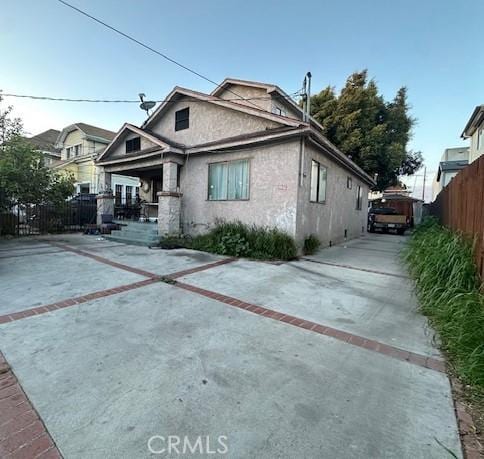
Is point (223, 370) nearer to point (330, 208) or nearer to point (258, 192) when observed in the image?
point (258, 192)

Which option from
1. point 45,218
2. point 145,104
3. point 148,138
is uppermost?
point 145,104

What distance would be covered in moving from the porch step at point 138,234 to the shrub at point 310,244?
16.7ft

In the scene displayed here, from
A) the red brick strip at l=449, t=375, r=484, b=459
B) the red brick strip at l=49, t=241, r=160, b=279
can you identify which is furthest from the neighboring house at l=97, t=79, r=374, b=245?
the red brick strip at l=449, t=375, r=484, b=459

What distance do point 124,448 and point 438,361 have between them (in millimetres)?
2904

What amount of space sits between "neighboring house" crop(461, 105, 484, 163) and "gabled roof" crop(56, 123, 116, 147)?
24726mm

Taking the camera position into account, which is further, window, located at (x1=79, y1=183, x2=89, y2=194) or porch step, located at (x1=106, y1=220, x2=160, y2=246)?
window, located at (x1=79, y1=183, x2=89, y2=194)

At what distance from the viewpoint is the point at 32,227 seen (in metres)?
12.4

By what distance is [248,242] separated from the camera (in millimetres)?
7953

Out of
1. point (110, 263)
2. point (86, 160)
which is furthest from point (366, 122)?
point (86, 160)

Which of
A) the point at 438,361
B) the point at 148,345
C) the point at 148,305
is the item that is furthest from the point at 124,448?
the point at 438,361

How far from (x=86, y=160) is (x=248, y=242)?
19.7 m

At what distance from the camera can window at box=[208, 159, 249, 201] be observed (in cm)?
870

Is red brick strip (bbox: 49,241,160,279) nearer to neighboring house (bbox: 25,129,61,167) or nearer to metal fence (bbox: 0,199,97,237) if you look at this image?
metal fence (bbox: 0,199,97,237)

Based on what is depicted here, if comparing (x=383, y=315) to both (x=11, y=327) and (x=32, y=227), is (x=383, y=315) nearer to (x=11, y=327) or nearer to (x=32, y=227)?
(x=11, y=327)
